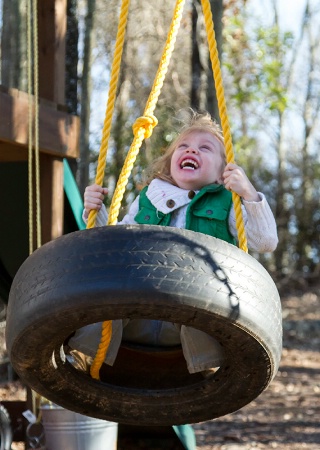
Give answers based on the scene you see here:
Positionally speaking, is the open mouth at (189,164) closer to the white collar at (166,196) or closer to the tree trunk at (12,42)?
the white collar at (166,196)

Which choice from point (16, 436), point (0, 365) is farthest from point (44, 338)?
point (0, 365)

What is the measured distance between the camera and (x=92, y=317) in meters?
2.77

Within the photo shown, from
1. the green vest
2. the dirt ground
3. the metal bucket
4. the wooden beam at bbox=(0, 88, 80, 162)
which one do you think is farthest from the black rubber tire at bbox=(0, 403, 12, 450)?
the green vest

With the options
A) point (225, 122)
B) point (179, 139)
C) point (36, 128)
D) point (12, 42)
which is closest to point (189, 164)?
point (179, 139)

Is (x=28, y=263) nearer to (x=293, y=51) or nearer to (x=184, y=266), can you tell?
(x=184, y=266)

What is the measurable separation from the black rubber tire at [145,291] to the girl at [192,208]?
186 millimetres

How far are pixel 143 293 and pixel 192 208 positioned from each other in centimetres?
98

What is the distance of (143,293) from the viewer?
2.60m

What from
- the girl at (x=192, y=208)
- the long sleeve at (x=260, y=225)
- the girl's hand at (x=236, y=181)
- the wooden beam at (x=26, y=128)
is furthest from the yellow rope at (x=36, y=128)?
the girl's hand at (x=236, y=181)

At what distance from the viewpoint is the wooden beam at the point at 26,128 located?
4.58 metres

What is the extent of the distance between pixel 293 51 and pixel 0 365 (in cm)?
1362

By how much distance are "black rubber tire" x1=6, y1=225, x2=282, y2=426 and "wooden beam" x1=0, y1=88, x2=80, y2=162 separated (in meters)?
1.83

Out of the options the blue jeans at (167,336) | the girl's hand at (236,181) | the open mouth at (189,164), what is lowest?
the blue jeans at (167,336)

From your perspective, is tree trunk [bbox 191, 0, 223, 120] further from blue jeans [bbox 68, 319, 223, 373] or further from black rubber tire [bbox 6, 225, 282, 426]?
black rubber tire [bbox 6, 225, 282, 426]
